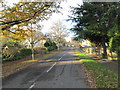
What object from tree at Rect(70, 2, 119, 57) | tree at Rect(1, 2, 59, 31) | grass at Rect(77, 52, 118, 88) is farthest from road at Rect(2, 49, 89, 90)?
tree at Rect(70, 2, 119, 57)

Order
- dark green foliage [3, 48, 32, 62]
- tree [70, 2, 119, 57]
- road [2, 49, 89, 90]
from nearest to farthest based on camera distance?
road [2, 49, 89, 90] < tree [70, 2, 119, 57] < dark green foliage [3, 48, 32, 62]

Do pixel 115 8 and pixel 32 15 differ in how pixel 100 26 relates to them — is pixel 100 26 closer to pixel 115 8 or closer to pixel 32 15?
pixel 115 8

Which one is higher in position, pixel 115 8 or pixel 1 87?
pixel 115 8

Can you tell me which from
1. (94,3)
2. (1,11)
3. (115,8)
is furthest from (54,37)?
(1,11)

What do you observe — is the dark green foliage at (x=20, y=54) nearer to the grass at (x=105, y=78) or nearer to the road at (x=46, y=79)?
the road at (x=46, y=79)

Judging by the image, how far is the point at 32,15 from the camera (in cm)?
856

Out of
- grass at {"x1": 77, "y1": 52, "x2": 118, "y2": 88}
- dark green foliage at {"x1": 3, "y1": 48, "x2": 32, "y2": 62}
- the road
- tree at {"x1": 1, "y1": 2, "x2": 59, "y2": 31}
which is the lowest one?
the road

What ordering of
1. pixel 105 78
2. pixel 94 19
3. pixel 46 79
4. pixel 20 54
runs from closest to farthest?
1. pixel 105 78
2. pixel 46 79
3. pixel 94 19
4. pixel 20 54

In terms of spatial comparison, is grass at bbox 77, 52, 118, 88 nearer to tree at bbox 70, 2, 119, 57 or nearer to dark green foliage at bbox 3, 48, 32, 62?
tree at bbox 70, 2, 119, 57

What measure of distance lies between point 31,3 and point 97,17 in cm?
1160

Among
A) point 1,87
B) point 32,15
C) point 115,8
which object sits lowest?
point 1,87

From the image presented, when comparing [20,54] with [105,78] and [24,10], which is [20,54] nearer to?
[24,10]

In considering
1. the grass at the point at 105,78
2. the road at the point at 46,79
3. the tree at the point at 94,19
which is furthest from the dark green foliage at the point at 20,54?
the grass at the point at 105,78

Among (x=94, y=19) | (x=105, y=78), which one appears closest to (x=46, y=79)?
(x=105, y=78)
